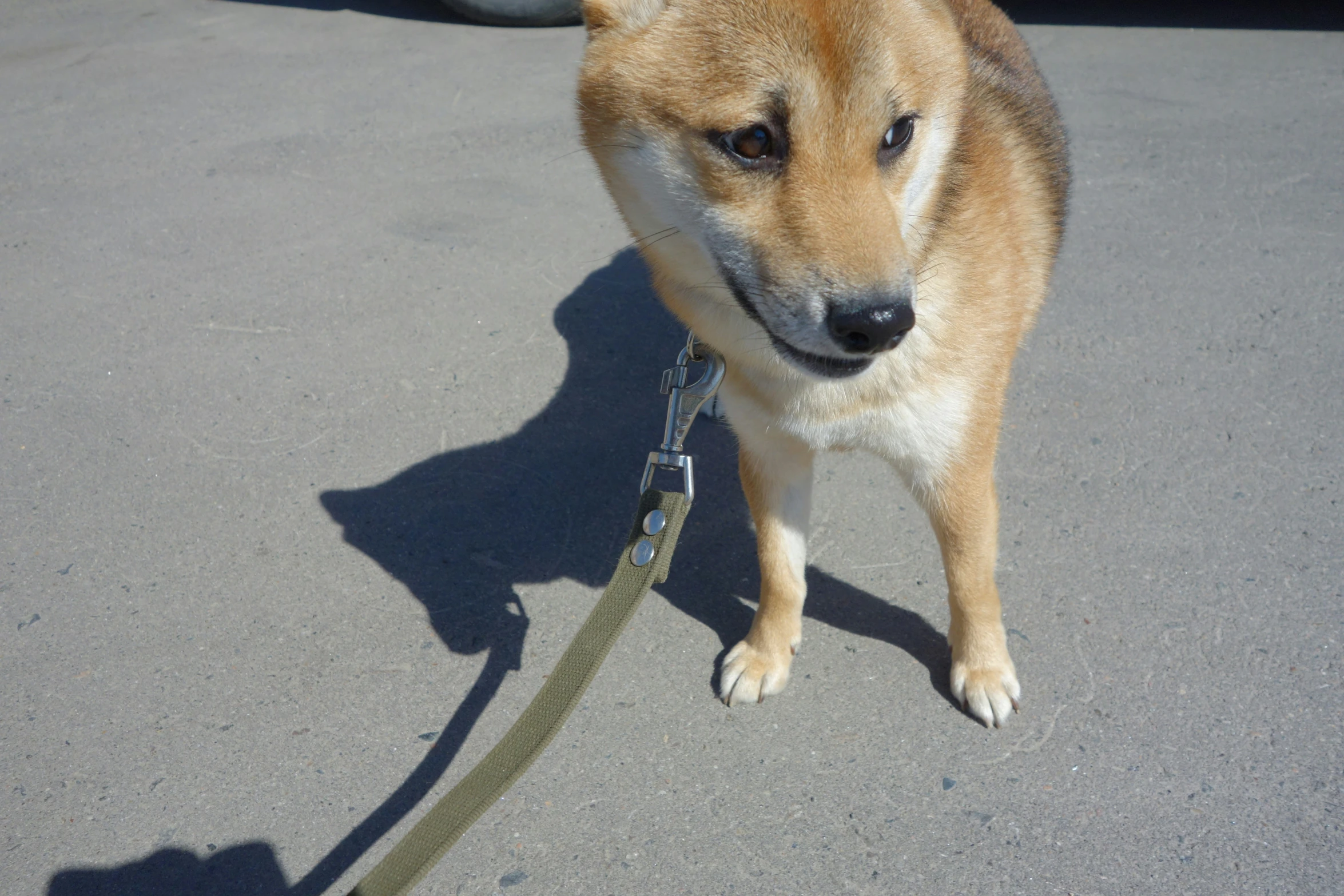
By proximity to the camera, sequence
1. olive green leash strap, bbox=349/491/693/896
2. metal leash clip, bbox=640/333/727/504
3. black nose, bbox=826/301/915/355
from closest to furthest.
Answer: olive green leash strap, bbox=349/491/693/896 → black nose, bbox=826/301/915/355 → metal leash clip, bbox=640/333/727/504

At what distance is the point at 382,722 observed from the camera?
1875 mm

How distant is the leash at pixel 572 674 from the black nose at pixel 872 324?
42 centimetres

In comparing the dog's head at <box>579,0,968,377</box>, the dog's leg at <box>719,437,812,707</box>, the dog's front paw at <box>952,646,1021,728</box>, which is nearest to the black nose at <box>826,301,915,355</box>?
the dog's head at <box>579,0,968,377</box>

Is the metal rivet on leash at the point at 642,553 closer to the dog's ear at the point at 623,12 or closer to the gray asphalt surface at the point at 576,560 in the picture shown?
the gray asphalt surface at the point at 576,560

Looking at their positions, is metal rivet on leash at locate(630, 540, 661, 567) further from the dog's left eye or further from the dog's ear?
A: the dog's ear

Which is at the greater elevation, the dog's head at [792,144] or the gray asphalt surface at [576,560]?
the dog's head at [792,144]

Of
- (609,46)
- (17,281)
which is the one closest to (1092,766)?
(609,46)

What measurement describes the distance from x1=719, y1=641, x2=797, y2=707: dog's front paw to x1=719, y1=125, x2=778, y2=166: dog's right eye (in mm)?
A: 1045

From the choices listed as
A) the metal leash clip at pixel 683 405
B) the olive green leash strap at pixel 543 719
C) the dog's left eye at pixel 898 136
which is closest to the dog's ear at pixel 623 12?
the dog's left eye at pixel 898 136

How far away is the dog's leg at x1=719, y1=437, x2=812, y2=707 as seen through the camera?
190cm

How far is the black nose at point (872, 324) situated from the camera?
51.4 inches

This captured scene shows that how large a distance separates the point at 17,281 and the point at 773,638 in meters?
3.20

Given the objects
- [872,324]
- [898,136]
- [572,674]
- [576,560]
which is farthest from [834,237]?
[576,560]

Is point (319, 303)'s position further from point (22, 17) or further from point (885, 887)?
point (22, 17)
